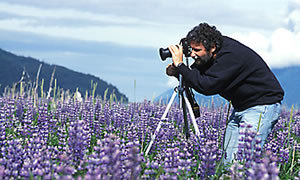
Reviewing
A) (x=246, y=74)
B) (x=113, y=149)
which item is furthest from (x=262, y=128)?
(x=113, y=149)

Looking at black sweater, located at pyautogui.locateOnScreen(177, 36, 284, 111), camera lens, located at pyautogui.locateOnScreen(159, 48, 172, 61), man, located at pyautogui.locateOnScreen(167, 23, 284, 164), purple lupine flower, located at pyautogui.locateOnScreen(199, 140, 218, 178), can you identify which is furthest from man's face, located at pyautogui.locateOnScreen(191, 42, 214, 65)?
purple lupine flower, located at pyautogui.locateOnScreen(199, 140, 218, 178)

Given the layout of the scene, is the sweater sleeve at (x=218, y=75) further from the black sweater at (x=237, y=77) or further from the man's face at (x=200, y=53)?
the man's face at (x=200, y=53)

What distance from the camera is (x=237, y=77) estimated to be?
4.89m

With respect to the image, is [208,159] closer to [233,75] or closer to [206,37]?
[233,75]

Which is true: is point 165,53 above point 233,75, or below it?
above

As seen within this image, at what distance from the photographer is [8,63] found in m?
195

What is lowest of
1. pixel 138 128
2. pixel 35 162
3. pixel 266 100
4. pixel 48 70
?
pixel 35 162

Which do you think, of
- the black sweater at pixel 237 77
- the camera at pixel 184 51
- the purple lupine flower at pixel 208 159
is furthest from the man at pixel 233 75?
the purple lupine flower at pixel 208 159

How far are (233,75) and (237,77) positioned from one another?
0.40 feet

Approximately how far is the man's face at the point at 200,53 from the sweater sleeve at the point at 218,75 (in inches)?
7.5

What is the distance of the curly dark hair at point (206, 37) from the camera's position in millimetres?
4930

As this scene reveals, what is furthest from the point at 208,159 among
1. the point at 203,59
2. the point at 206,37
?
the point at 206,37

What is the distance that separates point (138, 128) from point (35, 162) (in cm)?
311

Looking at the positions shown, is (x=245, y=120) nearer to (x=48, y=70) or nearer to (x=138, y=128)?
(x=138, y=128)
